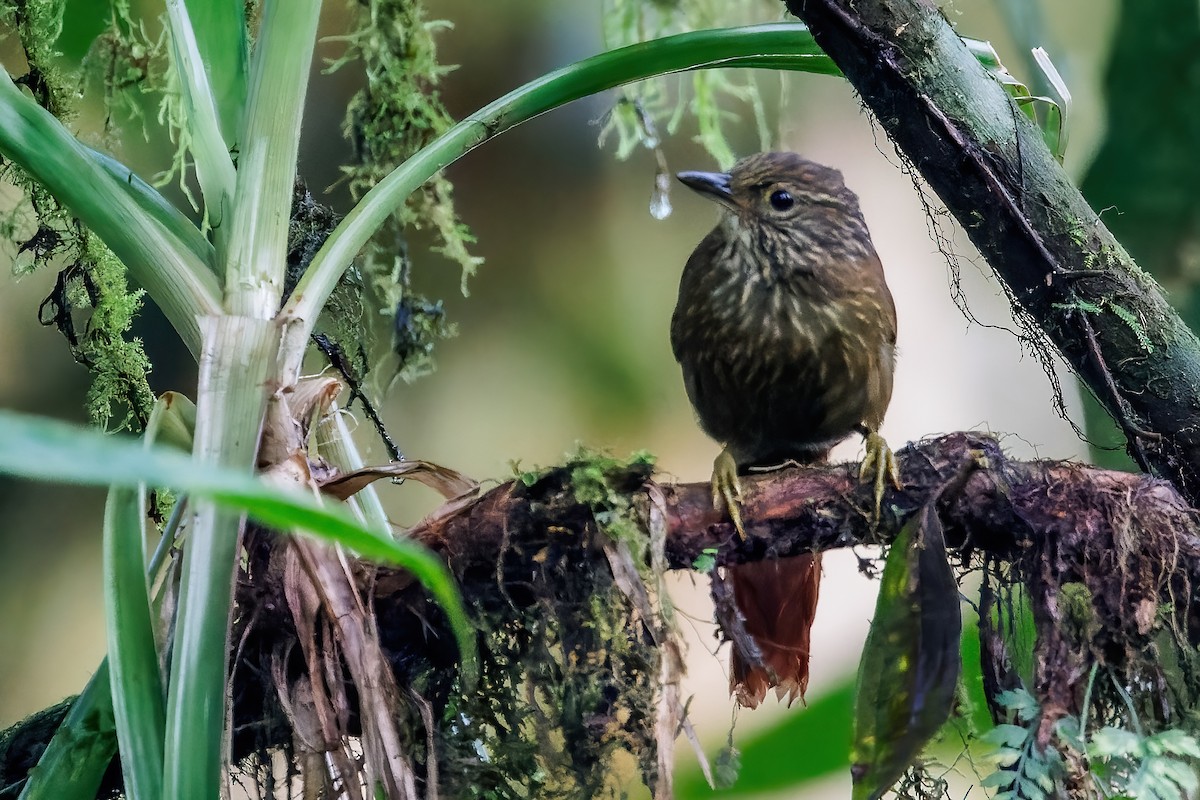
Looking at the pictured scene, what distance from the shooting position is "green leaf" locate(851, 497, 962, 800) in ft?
3.37

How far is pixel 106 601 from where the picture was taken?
1.05 metres

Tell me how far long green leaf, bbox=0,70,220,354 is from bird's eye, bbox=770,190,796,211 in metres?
1.05

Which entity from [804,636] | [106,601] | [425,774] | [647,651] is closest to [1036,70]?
[804,636]

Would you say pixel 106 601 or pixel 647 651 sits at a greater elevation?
pixel 106 601

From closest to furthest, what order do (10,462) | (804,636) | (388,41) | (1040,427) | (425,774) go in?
(10,462)
(425,774)
(804,636)
(388,41)
(1040,427)

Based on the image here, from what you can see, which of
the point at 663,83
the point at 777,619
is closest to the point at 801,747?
the point at 777,619

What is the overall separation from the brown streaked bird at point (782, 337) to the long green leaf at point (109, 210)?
897 millimetres

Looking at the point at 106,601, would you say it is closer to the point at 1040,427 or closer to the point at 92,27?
the point at 92,27

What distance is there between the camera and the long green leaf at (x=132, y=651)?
0.97m

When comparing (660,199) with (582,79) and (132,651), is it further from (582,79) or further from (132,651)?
(132,651)

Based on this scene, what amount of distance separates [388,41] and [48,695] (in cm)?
153

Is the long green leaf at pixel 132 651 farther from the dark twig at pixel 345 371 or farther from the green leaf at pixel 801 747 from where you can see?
the green leaf at pixel 801 747

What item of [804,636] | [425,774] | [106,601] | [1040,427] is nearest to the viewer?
[106,601]

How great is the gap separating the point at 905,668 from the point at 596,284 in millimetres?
1619
